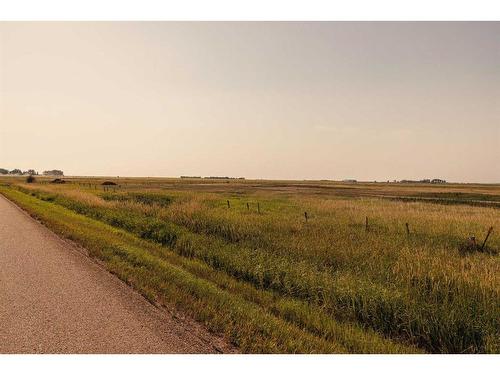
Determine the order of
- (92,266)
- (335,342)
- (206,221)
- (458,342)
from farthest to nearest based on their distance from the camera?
(206,221), (92,266), (458,342), (335,342)

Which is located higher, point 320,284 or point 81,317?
point 81,317

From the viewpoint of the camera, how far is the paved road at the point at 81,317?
543cm

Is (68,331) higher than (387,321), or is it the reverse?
(68,331)

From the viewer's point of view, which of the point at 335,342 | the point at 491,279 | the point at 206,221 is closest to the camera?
the point at 335,342

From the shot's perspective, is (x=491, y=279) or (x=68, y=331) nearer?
(x=68, y=331)

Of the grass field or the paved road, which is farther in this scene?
the grass field

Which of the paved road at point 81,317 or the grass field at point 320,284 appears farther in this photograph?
the grass field at point 320,284

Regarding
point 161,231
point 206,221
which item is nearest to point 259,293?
point 161,231

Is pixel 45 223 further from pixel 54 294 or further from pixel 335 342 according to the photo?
pixel 335 342

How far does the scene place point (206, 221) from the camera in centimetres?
1817

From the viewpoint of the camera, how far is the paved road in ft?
17.8

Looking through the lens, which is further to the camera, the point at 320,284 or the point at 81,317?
the point at 320,284

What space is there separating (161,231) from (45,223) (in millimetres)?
7512

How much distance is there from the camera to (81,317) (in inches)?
254
